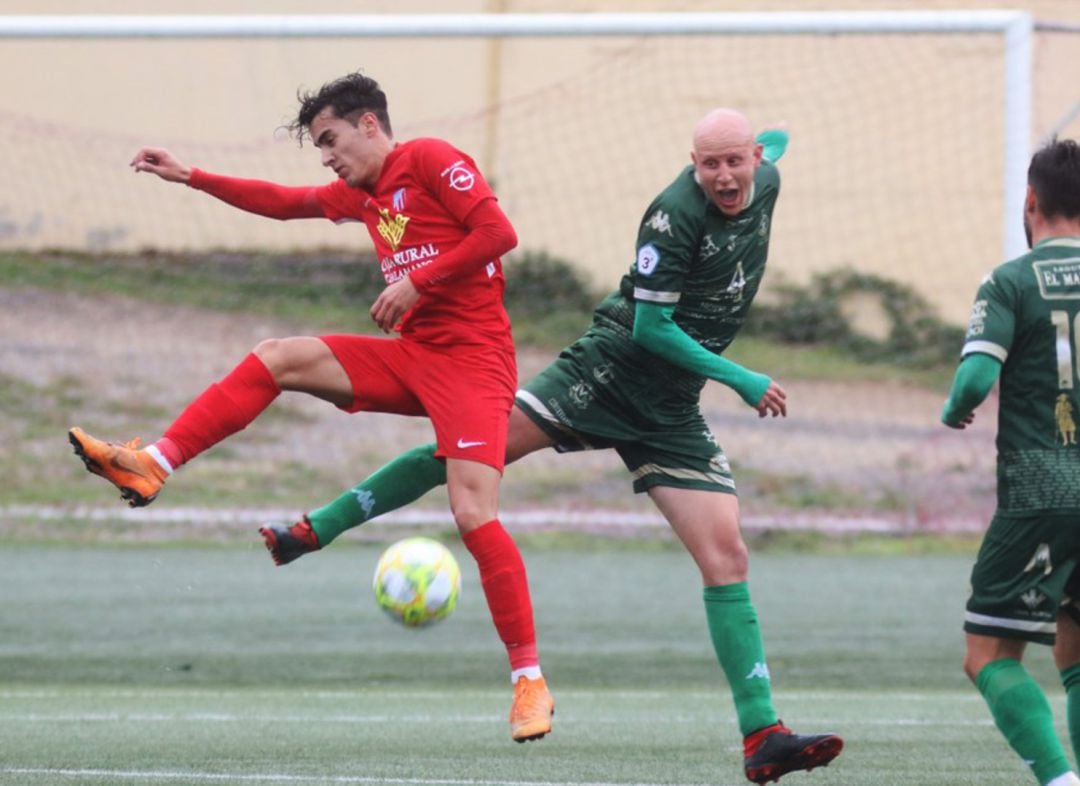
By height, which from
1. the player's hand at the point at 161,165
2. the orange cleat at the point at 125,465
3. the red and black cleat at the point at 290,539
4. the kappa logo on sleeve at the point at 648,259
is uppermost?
the player's hand at the point at 161,165

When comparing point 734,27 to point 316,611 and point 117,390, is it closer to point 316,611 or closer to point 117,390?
point 316,611

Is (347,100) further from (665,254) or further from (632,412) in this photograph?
(632,412)

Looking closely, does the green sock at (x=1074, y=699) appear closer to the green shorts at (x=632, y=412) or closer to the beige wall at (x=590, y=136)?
the green shorts at (x=632, y=412)

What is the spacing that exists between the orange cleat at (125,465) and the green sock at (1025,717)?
2701 mm

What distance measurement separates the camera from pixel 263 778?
5824 millimetres

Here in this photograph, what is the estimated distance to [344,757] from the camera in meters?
6.37

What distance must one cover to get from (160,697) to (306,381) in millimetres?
2916

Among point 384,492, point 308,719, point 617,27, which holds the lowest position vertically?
point 308,719

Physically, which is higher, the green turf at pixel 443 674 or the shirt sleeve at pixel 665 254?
the shirt sleeve at pixel 665 254

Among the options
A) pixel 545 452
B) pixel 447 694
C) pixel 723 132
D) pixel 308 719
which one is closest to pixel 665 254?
pixel 723 132

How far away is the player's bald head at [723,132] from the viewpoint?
5.70 meters

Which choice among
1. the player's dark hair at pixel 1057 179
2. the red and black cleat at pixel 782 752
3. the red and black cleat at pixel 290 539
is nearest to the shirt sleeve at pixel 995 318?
the player's dark hair at pixel 1057 179

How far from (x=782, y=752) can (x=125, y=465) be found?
2331 millimetres

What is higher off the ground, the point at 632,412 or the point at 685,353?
the point at 685,353
